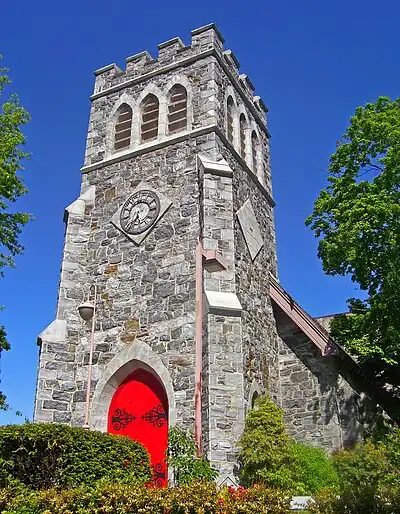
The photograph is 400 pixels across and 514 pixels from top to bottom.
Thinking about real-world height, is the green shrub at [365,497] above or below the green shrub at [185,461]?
below

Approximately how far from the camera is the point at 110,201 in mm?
15812

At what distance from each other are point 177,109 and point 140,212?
11.7ft

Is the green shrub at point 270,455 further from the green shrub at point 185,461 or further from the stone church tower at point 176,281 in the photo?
the green shrub at point 185,461

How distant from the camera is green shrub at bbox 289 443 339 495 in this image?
36.7ft

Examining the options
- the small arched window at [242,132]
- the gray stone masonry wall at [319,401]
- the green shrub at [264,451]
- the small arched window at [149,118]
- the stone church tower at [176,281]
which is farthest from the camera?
the small arched window at [242,132]

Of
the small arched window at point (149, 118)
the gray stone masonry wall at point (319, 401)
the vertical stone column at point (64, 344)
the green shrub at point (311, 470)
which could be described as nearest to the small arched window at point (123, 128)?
the small arched window at point (149, 118)

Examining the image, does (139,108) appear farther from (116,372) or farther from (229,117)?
(116,372)

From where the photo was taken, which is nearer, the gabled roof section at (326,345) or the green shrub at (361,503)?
the green shrub at (361,503)

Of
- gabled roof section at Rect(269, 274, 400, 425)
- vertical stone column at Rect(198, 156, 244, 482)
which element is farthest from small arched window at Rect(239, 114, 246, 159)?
gabled roof section at Rect(269, 274, 400, 425)

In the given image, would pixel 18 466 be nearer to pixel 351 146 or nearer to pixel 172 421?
pixel 172 421

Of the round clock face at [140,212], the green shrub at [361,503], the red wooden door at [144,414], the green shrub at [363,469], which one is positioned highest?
the round clock face at [140,212]

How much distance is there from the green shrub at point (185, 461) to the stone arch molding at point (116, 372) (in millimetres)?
2004

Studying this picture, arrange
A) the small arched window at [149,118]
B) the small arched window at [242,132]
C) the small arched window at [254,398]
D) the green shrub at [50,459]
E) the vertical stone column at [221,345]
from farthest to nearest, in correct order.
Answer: the small arched window at [242,132]
the small arched window at [149,118]
the small arched window at [254,398]
the vertical stone column at [221,345]
the green shrub at [50,459]

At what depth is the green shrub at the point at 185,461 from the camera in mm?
10062
